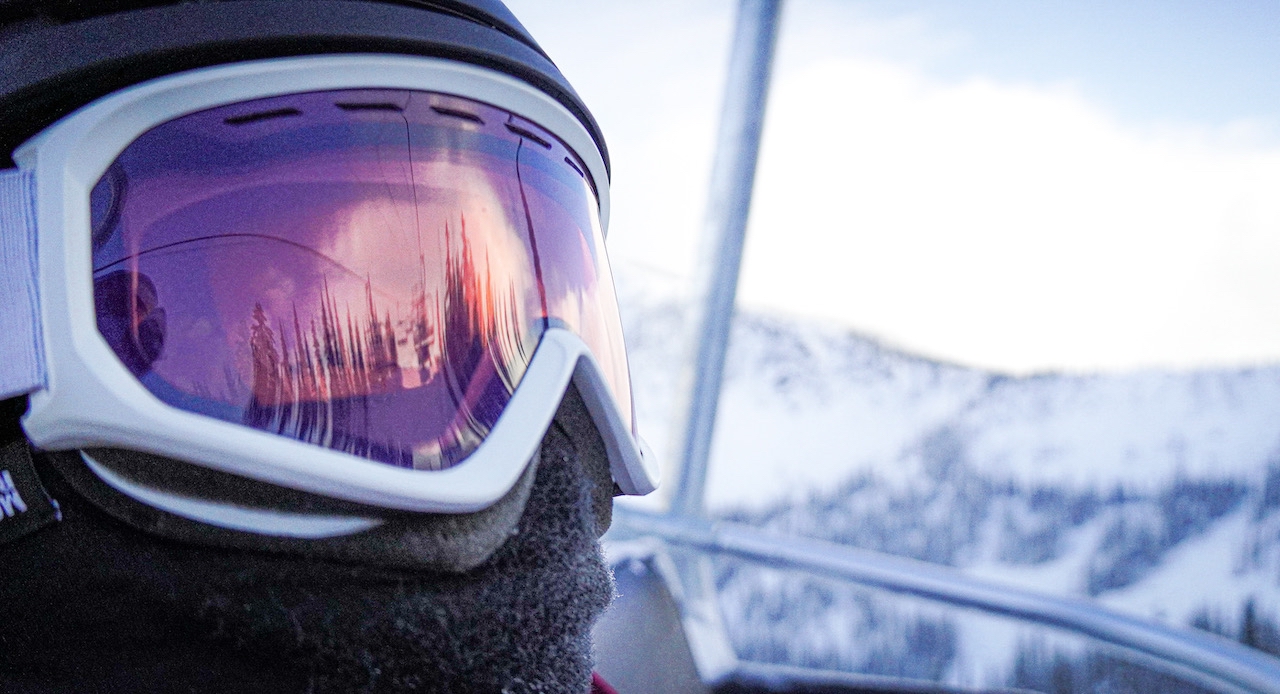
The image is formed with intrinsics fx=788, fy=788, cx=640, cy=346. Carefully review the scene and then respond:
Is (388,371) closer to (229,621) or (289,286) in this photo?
(289,286)

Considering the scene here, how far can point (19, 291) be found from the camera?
1.82ft

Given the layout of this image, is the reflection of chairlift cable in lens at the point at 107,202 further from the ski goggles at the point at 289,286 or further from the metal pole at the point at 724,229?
the metal pole at the point at 724,229

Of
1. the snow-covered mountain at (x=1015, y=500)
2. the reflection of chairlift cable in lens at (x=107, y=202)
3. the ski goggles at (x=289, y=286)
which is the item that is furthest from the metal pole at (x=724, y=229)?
the reflection of chairlift cable in lens at (x=107, y=202)

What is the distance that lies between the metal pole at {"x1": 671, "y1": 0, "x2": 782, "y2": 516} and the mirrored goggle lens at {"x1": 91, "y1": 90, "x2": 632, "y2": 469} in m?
1.35

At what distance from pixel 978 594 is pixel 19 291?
1.80 m

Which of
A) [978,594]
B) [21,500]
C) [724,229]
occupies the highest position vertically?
[21,500]

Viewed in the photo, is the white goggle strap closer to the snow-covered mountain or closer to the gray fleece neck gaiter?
the gray fleece neck gaiter

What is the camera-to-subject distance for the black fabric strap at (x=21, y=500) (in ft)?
1.79

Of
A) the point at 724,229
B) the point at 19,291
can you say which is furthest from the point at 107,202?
the point at 724,229

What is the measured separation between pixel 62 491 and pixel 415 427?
0.24 meters

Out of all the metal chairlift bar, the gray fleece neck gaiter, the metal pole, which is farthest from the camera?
the metal pole

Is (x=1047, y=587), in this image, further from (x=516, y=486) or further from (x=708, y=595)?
(x=516, y=486)

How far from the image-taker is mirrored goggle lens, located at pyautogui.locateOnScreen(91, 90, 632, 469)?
0.57 metres

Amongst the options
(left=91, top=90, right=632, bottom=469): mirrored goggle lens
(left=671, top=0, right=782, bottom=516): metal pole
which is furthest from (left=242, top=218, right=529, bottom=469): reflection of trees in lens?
(left=671, top=0, right=782, bottom=516): metal pole
